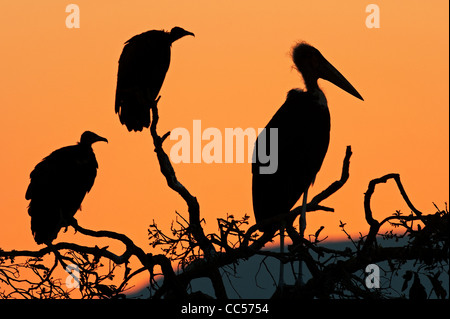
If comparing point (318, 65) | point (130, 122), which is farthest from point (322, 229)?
point (130, 122)

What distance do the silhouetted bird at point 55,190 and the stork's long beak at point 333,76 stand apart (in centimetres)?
346

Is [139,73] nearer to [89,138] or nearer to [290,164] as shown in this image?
[89,138]

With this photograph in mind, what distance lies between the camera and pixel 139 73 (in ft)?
38.3

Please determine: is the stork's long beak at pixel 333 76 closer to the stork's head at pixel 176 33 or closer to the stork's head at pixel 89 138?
the stork's head at pixel 176 33

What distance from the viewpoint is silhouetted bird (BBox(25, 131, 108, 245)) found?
35.7 ft

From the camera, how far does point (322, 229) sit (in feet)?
25.3

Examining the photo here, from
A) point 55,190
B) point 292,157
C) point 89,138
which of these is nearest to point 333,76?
point 292,157

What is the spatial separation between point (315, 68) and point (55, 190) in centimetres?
378

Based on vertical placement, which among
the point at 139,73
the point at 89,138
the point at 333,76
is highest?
the point at 139,73

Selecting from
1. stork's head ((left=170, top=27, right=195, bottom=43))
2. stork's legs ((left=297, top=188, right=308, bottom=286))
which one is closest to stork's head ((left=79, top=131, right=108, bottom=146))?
stork's head ((left=170, top=27, right=195, bottom=43))

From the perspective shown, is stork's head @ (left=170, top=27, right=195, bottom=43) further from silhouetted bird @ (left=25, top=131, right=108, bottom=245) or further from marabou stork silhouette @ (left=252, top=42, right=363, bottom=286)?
marabou stork silhouette @ (left=252, top=42, right=363, bottom=286)

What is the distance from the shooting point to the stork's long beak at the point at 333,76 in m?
10.9

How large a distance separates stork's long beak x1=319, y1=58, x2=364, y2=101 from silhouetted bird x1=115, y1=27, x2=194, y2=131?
2437 mm
